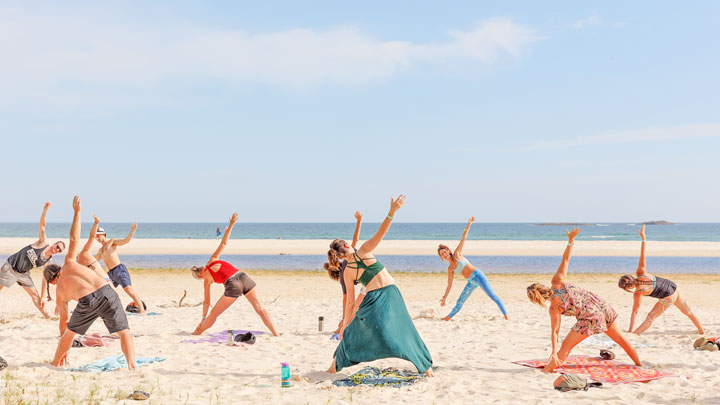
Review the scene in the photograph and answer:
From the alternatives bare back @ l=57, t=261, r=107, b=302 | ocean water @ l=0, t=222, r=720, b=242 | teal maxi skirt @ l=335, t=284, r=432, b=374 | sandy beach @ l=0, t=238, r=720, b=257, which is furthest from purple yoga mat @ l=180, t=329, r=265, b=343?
ocean water @ l=0, t=222, r=720, b=242

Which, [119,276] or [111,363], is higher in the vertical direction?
[119,276]

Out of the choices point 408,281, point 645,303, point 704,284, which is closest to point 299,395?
point 645,303

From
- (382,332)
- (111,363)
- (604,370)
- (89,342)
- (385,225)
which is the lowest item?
(89,342)

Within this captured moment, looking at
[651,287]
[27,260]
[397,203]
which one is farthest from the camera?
[27,260]

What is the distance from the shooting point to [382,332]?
632cm

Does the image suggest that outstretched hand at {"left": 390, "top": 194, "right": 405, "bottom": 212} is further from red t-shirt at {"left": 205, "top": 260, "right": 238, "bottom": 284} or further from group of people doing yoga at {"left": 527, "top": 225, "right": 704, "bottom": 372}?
red t-shirt at {"left": 205, "top": 260, "right": 238, "bottom": 284}

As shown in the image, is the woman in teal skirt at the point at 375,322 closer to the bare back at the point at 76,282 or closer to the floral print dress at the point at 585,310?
the floral print dress at the point at 585,310

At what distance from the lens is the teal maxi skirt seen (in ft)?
20.7

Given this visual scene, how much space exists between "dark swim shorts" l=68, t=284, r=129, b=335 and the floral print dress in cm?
551

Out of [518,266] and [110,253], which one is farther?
[518,266]

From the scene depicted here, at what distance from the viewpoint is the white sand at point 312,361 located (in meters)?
6.03

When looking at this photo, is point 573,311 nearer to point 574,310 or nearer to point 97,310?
point 574,310

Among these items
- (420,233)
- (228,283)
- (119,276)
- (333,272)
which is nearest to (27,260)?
(119,276)

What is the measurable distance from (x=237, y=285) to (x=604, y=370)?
559cm
